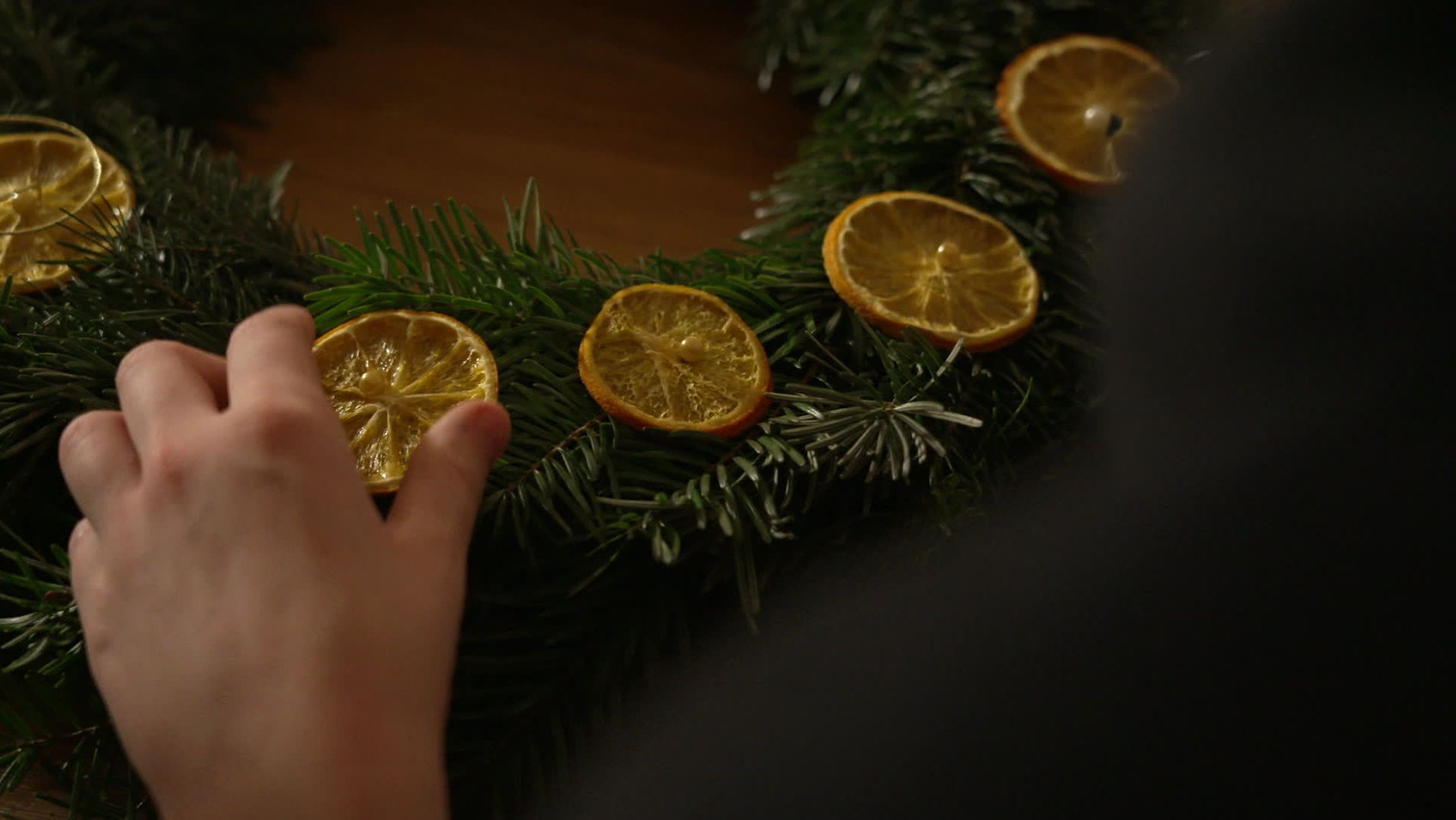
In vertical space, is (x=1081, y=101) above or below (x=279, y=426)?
above

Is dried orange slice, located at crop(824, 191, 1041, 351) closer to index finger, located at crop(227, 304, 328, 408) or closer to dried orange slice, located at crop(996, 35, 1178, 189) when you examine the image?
dried orange slice, located at crop(996, 35, 1178, 189)

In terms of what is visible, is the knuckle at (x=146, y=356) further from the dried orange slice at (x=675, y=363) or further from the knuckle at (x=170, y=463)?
the dried orange slice at (x=675, y=363)

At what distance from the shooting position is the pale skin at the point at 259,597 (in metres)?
0.30

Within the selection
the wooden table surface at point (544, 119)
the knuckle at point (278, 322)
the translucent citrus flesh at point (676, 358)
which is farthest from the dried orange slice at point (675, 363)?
the wooden table surface at point (544, 119)

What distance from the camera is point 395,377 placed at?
19.0 inches

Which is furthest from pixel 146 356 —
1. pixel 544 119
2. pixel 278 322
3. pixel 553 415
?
pixel 544 119

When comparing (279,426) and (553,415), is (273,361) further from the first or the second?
(553,415)

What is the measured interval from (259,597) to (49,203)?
0.38m

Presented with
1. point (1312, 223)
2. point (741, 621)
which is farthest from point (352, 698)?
point (1312, 223)

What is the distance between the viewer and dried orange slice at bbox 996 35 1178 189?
0.66m

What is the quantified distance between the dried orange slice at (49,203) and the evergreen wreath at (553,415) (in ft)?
0.04

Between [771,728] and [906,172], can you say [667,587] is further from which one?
[906,172]

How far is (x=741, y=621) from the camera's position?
46 centimetres

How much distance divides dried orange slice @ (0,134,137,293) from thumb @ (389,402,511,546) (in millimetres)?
279
